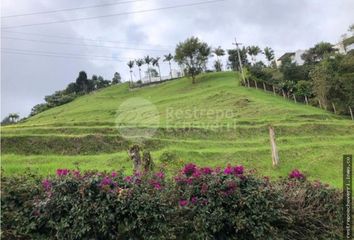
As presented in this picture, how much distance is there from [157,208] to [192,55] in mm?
62966

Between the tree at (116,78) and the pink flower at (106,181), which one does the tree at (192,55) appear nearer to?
the tree at (116,78)

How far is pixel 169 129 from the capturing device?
91.4 feet

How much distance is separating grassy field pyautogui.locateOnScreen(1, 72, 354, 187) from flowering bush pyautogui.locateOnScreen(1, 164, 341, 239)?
8.22 feet

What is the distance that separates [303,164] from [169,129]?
11644 mm

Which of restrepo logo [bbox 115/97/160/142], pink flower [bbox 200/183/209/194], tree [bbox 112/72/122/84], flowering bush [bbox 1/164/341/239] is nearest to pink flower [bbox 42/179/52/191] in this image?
flowering bush [bbox 1/164/341/239]

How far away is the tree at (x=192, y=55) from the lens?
67.4 metres

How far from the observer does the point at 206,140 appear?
25.8 meters

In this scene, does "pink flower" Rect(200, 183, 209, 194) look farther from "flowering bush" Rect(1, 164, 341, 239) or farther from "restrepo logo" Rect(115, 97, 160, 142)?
"restrepo logo" Rect(115, 97, 160, 142)

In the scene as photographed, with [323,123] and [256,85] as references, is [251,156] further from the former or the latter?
[256,85]

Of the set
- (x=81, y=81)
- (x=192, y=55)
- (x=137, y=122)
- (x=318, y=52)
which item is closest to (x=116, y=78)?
(x=81, y=81)

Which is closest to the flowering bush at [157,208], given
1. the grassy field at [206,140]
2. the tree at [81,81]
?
the grassy field at [206,140]

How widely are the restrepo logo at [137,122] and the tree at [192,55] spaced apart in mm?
18922

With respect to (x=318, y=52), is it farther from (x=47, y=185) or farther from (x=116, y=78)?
(x=47, y=185)

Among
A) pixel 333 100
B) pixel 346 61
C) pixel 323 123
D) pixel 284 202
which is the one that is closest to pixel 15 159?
pixel 284 202
